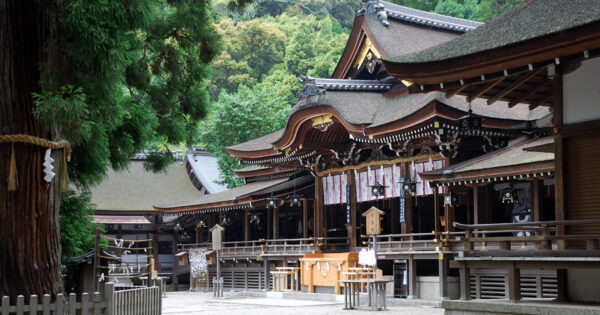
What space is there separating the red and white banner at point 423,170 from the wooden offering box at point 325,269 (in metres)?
3.08

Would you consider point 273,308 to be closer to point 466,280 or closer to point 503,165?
point 503,165

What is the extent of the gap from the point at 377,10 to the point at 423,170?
273 inches

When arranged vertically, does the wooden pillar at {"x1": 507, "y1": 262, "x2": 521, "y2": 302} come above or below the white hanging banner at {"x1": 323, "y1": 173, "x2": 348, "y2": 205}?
below

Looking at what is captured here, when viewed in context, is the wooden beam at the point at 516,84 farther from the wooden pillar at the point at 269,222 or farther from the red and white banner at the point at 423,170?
the wooden pillar at the point at 269,222

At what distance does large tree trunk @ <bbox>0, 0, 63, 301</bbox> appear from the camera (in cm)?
952

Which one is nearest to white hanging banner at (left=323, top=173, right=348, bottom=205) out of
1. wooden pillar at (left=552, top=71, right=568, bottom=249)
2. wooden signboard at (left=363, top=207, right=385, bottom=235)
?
wooden signboard at (left=363, top=207, right=385, bottom=235)

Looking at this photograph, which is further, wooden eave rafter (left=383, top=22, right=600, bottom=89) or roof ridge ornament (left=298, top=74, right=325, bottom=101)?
roof ridge ornament (left=298, top=74, right=325, bottom=101)

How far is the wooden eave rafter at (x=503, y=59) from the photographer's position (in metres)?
9.62

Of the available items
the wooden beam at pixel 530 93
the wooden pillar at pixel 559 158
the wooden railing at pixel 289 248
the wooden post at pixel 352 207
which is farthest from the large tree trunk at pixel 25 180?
the wooden railing at pixel 289 248

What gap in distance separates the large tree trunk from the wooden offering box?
1480 cm

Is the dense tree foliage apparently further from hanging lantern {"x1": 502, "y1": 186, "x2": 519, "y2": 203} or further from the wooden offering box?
the wooden offering box

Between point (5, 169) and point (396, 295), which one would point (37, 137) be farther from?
point (396, 295)

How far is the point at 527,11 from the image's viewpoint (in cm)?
1167

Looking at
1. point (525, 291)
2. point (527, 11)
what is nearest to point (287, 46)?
point (525, 291)
